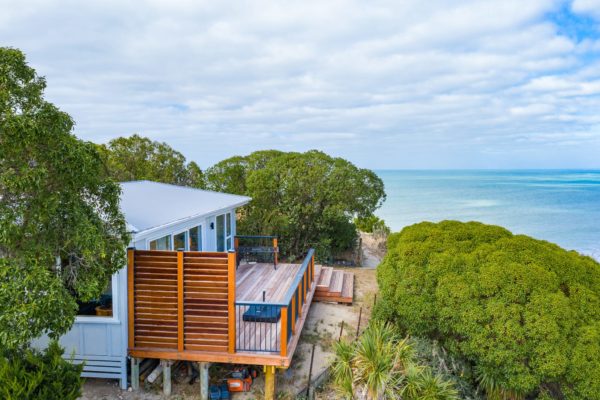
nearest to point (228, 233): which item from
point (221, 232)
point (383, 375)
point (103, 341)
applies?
point (221, 232)

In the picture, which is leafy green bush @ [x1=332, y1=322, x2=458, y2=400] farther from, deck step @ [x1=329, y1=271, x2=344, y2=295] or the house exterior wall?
deck step @ [x1=329, y1=271, x2=344, y2=295]

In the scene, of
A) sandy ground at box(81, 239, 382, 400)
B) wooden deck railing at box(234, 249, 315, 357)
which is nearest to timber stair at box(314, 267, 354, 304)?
sandy ground at box(81, 239, 382, 400)

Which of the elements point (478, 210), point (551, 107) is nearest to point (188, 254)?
point (551, 107)

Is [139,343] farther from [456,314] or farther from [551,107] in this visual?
[551,107]

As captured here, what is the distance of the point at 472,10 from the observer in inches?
453

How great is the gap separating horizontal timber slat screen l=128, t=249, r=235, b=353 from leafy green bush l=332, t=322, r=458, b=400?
2.12 m

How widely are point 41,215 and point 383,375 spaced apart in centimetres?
538

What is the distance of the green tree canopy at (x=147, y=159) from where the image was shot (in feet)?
67.1

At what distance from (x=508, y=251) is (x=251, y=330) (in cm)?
542

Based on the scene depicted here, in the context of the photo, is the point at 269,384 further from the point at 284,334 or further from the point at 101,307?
the point at 101,307

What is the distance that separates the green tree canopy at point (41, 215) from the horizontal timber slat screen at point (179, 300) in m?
1.26

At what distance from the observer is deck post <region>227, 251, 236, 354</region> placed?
623cm

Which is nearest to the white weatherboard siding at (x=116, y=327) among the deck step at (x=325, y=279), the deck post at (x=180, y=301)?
the deck post at (x=180, y=301)

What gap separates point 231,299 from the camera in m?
6.30
